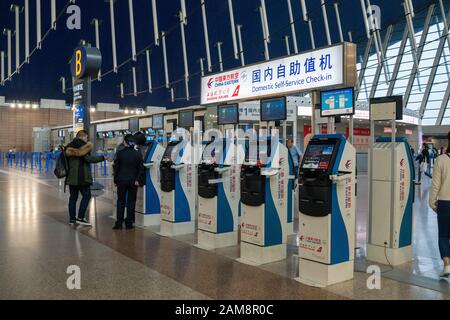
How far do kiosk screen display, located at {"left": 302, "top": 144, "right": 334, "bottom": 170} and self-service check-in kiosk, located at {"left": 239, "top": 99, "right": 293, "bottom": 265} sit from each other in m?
0.53

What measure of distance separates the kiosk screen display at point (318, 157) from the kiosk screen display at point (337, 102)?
494mm

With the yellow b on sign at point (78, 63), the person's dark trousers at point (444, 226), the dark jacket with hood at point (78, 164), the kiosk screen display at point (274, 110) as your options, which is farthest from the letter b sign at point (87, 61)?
the person's dark trousers at point (444, 226)

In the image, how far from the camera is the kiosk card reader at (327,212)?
3.75 m

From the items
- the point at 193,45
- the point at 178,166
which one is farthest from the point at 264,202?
the point at 193,45

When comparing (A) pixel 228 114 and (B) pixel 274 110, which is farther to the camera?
(A) pixel 228 114

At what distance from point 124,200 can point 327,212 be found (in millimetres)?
3419

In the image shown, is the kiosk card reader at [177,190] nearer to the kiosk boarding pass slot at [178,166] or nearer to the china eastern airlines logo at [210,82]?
the kiosk boarding pass slot at [178,166]

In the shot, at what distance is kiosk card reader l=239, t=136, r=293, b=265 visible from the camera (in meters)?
4.46

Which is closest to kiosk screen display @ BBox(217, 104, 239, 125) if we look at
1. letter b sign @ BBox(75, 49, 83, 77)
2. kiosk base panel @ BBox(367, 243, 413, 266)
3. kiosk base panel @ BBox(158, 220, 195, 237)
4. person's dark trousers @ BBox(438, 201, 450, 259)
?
kiosk base panel @ BBox(158, 220, 195, 237)

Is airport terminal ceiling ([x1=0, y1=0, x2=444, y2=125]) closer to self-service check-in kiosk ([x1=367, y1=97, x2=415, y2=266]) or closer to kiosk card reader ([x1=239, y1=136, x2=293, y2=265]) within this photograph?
kiosk card reader ([x1=239, y1=136, x2=293, y2=265])

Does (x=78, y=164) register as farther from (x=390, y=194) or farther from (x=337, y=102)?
(x=390, y=194)

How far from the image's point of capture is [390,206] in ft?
14.6

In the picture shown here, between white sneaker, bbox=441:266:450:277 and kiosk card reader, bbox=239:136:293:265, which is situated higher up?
kiosk card reader, bbox=239:136:293:265

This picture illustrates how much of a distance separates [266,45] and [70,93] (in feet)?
27.6
